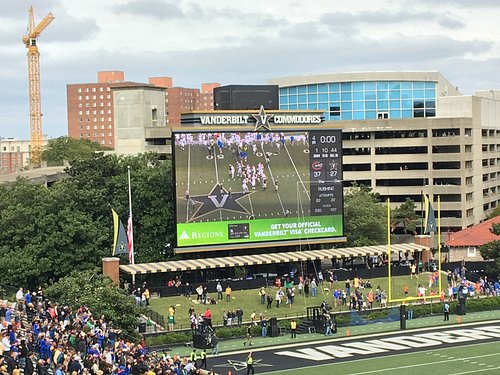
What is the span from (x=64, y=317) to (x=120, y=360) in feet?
24.7

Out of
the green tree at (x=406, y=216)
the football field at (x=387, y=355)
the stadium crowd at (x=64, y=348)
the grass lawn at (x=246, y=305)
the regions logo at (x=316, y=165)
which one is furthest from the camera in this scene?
the green tree at (x=406, y=216)

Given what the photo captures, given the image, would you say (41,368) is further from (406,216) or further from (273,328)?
(406,216)

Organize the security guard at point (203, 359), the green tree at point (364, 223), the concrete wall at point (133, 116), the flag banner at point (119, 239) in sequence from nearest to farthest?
the security guard at point (203, 359) → the flag banner at point (119, 239) → the green tree at point (364, 223) → the concrete wall at point (133, 116)

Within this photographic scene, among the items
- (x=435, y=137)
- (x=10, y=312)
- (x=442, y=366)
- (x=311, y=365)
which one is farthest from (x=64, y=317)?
(x=435, y=137)

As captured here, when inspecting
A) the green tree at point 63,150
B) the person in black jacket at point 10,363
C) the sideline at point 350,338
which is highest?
the green tree at point 63,150

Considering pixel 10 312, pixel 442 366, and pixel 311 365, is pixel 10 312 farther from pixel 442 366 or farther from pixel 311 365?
pixel 442 366

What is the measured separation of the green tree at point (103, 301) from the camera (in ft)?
147

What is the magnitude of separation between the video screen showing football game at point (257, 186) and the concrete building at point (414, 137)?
3314 centimetres

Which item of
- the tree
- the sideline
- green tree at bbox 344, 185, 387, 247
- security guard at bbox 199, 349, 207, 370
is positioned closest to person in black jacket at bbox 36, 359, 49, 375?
security guard at bbox 199, 349, 207, 370

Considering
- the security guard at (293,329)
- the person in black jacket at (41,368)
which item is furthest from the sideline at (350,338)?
the person in black jacket at (41,368)

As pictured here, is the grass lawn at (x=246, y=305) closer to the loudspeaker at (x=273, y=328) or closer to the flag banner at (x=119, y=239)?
the loudspeaker at (x=273, y=328)

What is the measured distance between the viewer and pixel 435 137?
97.8 m

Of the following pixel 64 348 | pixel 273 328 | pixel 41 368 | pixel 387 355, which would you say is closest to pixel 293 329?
pixel 273 328

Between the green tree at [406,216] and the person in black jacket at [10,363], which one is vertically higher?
the green tree at [406,216]
